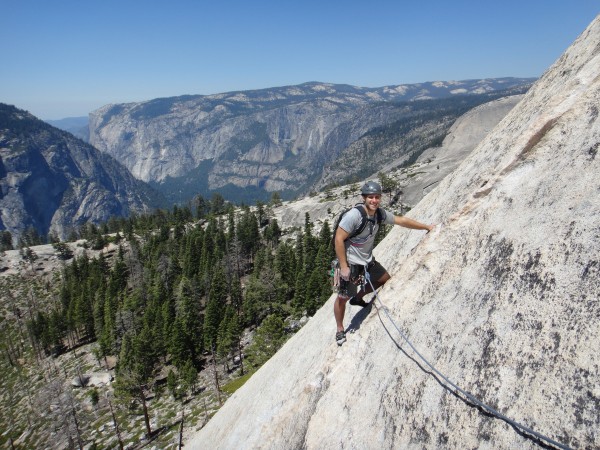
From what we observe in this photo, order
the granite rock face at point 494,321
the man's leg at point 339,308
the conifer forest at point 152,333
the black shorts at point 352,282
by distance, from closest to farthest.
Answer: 1. the granite rock face at point 494,321
2. the black shorts at point 352,282
3. the man's leg at point 339,308
4. the conifer forest at point 152,333

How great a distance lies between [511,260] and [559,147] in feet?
9.31

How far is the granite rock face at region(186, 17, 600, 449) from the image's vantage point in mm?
5715

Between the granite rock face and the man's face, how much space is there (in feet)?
7.25

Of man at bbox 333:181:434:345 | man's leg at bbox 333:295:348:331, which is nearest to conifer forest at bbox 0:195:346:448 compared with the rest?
man's leg at bbox 333:295:348:331

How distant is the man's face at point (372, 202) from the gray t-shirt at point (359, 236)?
0.71ft

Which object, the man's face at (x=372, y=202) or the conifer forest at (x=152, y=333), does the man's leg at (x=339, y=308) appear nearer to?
the man's face at (x=372, y=202)

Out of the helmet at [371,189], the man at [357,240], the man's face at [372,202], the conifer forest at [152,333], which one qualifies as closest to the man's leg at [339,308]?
the man at [357,240]

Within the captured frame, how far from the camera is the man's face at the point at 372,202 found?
867 centimetres

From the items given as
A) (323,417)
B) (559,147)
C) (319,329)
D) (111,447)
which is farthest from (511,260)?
(111,447)

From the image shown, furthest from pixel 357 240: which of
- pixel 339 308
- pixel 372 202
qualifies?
pixel 339 308

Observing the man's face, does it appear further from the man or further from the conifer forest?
the conifer forest

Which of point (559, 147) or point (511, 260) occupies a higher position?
point (559, 147)

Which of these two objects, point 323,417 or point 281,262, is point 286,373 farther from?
point 281,262

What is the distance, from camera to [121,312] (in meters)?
86.0
